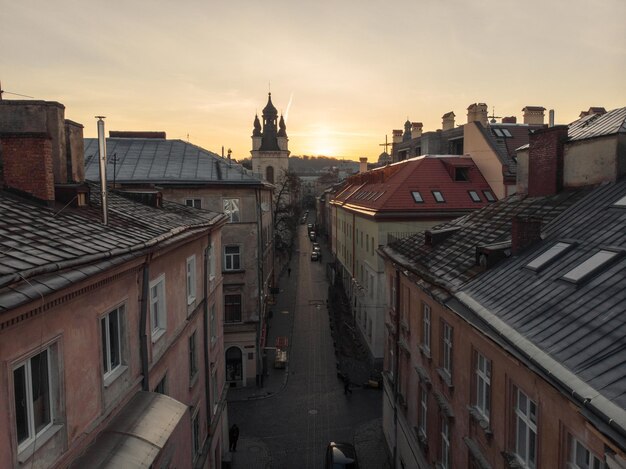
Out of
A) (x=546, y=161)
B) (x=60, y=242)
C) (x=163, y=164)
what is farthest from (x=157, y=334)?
(x=163, y=164)

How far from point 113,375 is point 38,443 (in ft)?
7.78

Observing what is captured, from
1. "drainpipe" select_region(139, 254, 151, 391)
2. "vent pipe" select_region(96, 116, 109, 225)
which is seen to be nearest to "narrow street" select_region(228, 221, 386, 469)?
"drainpipe" select_region(139, 254, 151, 391)

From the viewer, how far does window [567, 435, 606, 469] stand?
611 centimetres

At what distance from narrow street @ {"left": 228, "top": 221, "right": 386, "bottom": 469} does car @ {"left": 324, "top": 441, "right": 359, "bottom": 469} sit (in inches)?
71.9

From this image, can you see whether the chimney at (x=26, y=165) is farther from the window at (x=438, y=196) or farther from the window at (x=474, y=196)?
the window at (x=474, y=196)

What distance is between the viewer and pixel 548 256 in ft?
31.2

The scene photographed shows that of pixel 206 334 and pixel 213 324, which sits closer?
pixel 206 334

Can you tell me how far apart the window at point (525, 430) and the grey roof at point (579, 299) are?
4.79ft

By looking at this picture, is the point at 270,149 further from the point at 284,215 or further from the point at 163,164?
the point at 163,164

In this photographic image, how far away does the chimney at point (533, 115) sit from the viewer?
1374 inches

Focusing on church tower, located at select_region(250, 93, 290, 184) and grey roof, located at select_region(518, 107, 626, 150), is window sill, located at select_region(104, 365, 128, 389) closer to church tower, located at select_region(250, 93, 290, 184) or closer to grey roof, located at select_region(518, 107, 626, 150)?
grey roof, located at select_region(518, 107, 626, 150)

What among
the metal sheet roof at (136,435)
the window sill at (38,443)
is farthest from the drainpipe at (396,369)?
the window sill at (38,443)

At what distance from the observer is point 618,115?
12531 mm

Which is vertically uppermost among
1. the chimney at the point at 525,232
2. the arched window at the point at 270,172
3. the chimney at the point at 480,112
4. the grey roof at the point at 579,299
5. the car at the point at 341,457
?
the chimney at the point at 480,112
